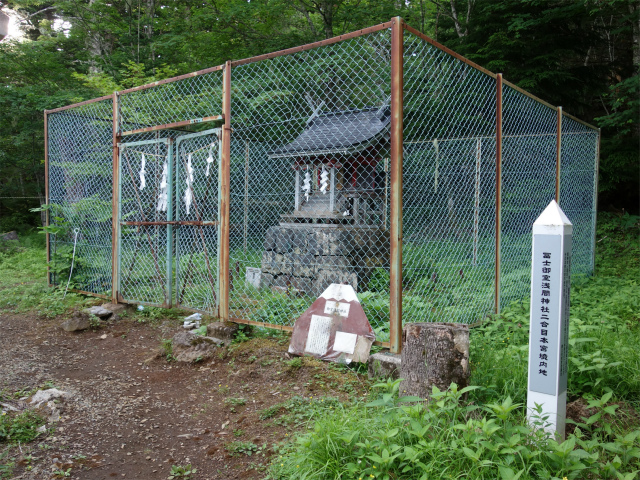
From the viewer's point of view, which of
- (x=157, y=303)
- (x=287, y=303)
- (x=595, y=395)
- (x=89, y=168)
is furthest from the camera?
(x=89, y=168)

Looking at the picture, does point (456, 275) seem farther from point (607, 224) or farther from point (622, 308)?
point (607, 224)

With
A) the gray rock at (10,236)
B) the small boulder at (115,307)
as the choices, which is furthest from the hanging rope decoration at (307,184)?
the gray rock at (10,236)

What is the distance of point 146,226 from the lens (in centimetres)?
553

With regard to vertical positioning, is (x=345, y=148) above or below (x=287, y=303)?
above

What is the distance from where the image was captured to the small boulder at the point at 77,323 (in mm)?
5199

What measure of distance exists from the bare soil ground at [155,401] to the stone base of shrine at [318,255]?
1.77m

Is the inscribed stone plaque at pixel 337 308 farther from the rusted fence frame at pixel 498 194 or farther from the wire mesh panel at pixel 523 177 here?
the wire mesh panel at pixel 523 177

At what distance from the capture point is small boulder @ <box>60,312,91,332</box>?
17.1 ft

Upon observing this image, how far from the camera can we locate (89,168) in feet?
21.2

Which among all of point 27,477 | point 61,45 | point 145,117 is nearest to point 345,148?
point 145,117

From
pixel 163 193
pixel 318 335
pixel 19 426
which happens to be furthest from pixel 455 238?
pixel 19 426

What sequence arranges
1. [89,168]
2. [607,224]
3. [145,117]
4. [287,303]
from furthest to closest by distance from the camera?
[607,224] < [145,117] < [89,168] < [287,303]

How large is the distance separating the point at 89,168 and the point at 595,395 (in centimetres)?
648

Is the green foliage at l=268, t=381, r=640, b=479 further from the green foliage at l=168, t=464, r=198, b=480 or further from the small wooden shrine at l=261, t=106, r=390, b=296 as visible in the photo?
the small wooden shrine at l=261, t=106, r=390, b=296
